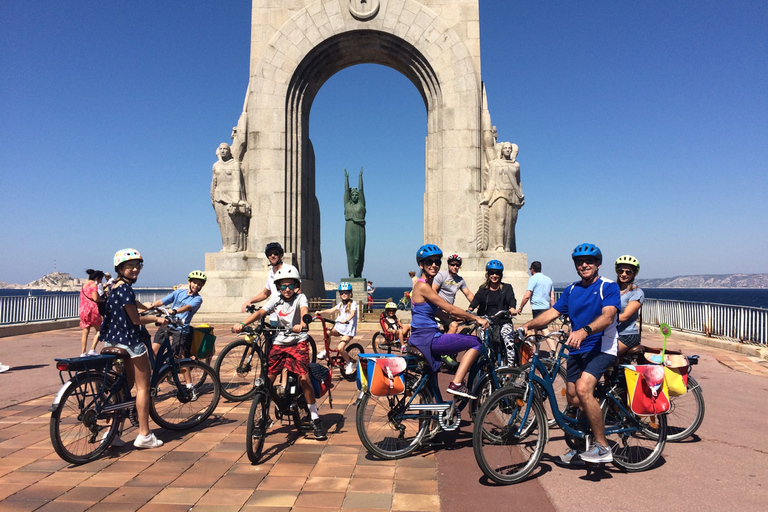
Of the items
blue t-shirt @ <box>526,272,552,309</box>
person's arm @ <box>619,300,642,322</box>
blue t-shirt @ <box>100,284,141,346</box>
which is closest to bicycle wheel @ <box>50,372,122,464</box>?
blue t-shirt @ <box>100,284,141,346</box>

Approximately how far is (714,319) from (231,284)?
1279 centimetres

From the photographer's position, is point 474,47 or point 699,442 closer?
point 699,442

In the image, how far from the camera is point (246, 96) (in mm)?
16047

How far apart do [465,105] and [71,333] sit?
12.9 m

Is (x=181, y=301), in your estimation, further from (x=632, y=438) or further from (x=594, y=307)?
(x=632, y=438)

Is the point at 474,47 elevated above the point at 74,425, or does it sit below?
above

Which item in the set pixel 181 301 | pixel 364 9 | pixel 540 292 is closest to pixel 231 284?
pixel 181 301

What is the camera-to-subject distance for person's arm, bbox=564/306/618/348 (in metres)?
3.73

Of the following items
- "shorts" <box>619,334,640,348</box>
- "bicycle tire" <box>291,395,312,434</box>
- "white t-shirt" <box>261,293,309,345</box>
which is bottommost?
"bicycle tire" <box>291,395,312,434</box>

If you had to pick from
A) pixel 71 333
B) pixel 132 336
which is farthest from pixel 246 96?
pixel 132 336

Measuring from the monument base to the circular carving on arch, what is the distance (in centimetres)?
778

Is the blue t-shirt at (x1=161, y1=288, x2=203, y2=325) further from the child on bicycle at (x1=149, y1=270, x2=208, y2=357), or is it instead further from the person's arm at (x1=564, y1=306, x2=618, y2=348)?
the person's arm at (x1=564, y1=306, x2=618, y2=348)

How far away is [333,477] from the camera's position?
386 centimetres

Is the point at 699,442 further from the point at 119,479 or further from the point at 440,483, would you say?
the point at 119,479
